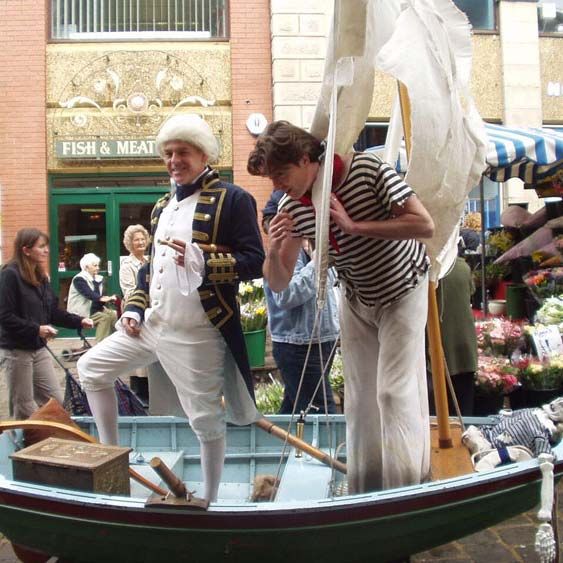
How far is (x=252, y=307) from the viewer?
24.7 ft

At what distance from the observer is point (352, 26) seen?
118 inches

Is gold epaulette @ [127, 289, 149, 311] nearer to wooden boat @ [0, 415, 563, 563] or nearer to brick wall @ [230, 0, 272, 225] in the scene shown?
wooden boat @ [0, 415, 563, 563]

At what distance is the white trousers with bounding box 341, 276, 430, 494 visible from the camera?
323 cm

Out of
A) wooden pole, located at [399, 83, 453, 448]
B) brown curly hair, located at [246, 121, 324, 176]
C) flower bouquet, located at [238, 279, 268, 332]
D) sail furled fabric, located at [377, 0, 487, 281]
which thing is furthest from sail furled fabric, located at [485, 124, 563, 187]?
brown curly hair, located at [246, 121, 324, 176]

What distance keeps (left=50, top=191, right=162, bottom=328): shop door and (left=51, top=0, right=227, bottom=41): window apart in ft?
8.28

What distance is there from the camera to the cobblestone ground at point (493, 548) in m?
3.60

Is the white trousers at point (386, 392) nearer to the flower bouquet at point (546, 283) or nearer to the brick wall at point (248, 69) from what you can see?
the flower bouquet at point (546, 283)

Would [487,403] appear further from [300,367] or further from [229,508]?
[229,508]

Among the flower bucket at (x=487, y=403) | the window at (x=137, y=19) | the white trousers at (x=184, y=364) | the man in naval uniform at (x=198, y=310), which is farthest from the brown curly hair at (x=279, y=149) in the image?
the window at (x=137, y=19)

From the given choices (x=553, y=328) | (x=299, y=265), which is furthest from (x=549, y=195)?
(x=299, y=265)

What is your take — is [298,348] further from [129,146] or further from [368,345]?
[129,146]

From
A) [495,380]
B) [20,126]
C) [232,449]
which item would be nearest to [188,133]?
[232,449]

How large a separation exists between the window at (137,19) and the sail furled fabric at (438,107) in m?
8.99

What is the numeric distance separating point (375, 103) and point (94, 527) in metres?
9.96
